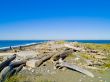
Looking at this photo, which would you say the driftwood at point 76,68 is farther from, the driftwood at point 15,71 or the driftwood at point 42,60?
the driftwood at point 15,71

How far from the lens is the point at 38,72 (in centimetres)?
1498

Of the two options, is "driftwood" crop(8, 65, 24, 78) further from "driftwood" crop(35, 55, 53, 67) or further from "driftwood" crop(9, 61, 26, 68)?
"driftwood" crop(35, 55, 53, 67)

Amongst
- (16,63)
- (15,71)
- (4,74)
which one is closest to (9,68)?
(15,71)

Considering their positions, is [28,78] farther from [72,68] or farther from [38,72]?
[72,68]

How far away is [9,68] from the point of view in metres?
13.0

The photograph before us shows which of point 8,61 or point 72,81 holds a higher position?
point 8,61

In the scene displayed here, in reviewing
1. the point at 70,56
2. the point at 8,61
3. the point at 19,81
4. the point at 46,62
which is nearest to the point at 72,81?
the point at 19,81

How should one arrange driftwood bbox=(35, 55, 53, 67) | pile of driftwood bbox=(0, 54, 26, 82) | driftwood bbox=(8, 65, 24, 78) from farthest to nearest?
driftwood bbox=(35, 55, 53, 67) < driftwood bbox=(8, 65, 24, 78) < pile of driftwood bbox=(0, 54, 26, 82)

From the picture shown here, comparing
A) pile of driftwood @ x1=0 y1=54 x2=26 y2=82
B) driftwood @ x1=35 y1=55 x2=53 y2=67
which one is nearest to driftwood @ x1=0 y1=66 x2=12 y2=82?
pile of driftwood @ x1=0 y1=54 x2=26 y2=82

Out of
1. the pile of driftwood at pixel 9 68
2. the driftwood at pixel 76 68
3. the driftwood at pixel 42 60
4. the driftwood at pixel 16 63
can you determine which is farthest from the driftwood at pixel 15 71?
the driftwood at pixel 76 68

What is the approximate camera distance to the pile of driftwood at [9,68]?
38.5ft

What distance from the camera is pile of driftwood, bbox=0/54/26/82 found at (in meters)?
11.7

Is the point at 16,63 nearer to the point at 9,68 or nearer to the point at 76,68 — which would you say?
the point at 9,68

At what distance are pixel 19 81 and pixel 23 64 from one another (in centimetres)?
410
